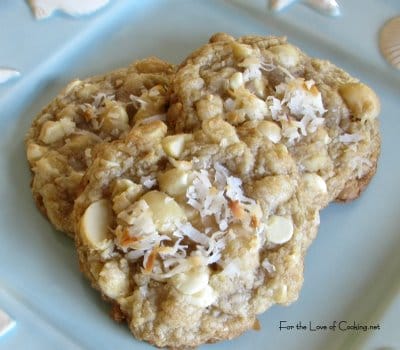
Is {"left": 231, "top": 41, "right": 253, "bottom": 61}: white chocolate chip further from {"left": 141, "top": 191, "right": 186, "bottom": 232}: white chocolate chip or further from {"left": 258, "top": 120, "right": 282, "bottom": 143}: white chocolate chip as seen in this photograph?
{"left": 141, "top": 191, "right": 186, "bottom": 232}: white chocolate chip

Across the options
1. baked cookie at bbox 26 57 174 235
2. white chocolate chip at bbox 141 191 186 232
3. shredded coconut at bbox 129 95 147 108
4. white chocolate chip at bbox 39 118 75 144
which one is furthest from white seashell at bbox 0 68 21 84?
white chocolate chip at bbox 141 191 186 232

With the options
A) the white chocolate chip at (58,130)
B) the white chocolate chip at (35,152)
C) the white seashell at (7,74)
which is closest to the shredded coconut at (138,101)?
the white chocolate chip at (58,130)

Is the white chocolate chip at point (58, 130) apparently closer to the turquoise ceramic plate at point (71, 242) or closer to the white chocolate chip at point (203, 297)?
the turquoise ceramic plate at point (71, 242)

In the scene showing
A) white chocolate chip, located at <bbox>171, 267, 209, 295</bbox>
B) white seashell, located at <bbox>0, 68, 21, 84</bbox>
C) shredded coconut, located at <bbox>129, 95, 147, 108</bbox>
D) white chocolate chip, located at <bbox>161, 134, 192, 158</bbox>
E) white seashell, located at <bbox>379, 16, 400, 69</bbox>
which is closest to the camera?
white chocolate chip, located at <bbox>171, 267, 209, 295</bbox>

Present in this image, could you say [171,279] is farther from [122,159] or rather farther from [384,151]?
[384,151]

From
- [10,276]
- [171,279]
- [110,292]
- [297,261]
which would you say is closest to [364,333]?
[297,261]

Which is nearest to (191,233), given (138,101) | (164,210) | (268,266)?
(164,210)
